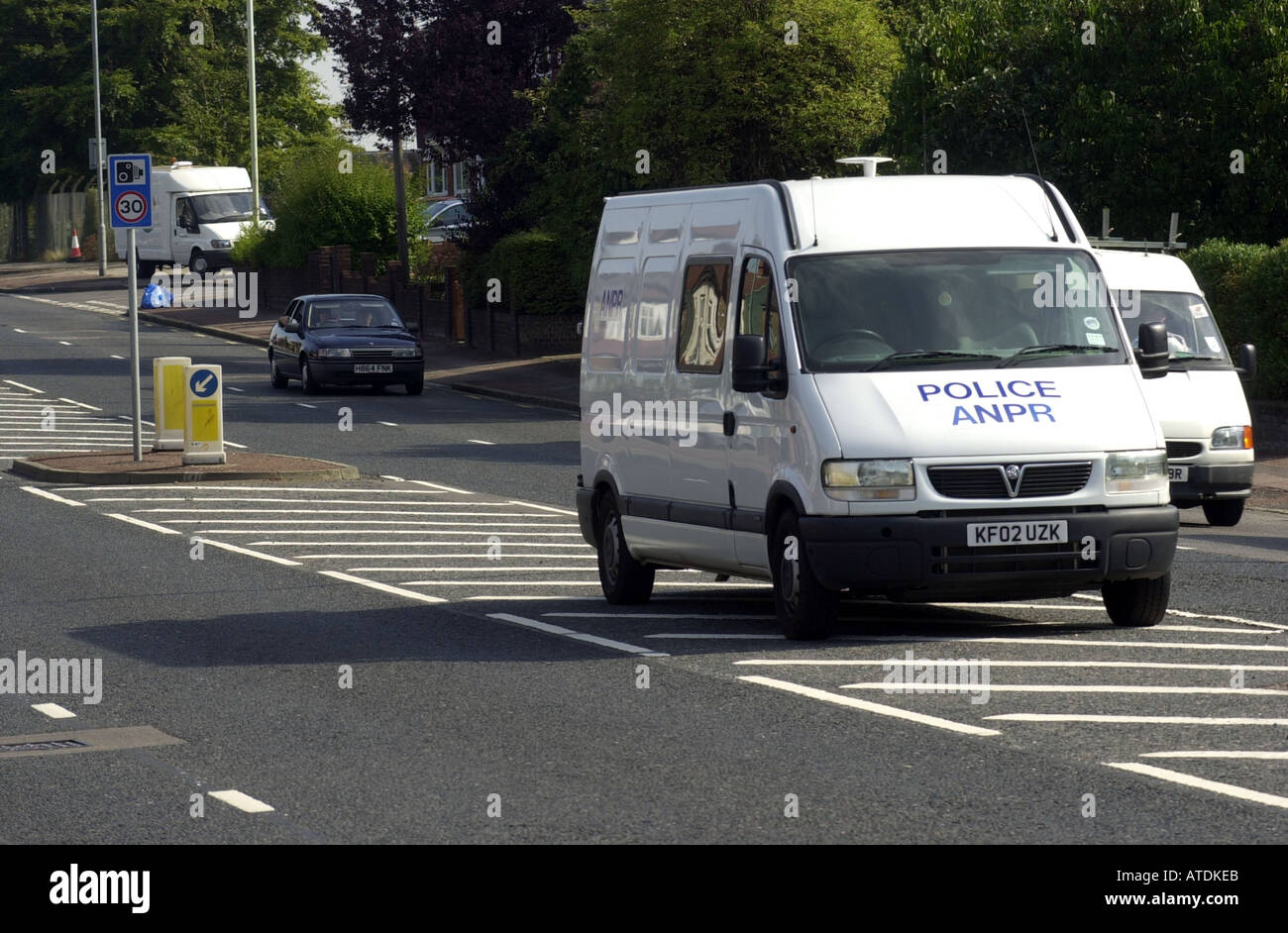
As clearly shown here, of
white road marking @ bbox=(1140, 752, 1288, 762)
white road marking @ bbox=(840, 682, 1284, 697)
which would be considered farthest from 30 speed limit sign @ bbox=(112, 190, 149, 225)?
white road marking @ bbox=(1140, 752, 1288, 762)

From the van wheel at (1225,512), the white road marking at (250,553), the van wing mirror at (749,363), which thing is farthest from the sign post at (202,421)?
the van wing mirror at (749,363)

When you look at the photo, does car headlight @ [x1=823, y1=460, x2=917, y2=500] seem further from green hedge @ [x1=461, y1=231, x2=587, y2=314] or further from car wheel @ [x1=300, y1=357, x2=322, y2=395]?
green hedge @ [x1=461, y1=231, x2=587, y2=314]

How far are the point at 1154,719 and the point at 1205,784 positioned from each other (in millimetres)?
1361

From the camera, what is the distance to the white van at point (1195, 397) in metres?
18.9

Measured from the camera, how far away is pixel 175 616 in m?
13.4

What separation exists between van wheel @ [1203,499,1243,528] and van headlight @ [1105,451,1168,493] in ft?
26.6

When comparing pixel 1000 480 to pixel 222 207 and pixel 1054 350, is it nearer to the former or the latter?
pixel 1054 350

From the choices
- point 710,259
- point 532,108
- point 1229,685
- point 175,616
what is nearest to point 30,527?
point 175,616

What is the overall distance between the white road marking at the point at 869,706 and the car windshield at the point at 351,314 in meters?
26.6

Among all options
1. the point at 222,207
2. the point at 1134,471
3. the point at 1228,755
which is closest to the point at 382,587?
the point at 1134,471

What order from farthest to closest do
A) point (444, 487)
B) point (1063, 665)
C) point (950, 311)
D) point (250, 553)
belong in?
point (444, 487) → point (250, 553) → point (950, 311) → point (1063, 665)

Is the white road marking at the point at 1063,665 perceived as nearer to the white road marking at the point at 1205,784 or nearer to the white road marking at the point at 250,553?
the white road marking at the point at 1205,784

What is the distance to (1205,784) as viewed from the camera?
7812 mm

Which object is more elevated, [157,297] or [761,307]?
[761,307]
